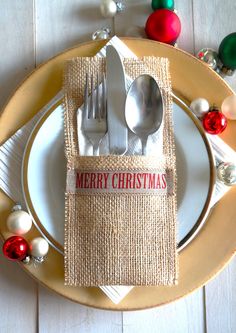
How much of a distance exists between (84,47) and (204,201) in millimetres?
213

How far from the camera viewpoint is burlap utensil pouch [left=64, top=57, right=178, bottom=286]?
407mm

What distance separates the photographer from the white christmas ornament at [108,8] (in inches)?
19.9

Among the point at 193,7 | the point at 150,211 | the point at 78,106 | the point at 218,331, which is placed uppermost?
the point at 193,7

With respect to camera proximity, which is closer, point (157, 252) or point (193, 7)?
point (157, 252)

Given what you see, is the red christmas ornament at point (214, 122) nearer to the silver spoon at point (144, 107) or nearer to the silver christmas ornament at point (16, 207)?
the silver spoon at point (144, 107)

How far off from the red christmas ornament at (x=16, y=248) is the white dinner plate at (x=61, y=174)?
0.02 m

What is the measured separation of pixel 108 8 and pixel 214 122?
200 mm

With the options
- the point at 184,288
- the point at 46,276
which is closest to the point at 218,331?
the point at 184,288

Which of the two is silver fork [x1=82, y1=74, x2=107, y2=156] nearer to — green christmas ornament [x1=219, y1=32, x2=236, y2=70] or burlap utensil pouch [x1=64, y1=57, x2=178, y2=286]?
burlap utensil pouch [x1=64, y1=57, x2=178, y2=286]

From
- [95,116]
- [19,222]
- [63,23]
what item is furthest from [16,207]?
[63,23]

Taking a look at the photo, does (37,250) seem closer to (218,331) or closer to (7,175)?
(7,175)

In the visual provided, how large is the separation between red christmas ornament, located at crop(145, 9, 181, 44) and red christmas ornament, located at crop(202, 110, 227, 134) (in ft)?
0.37

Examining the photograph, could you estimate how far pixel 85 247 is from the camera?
0.42 metres

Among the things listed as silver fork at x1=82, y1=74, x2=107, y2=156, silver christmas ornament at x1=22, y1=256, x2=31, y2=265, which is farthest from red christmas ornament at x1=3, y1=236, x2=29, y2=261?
silver fork at x1=82, y1=74, x2=107, y2=156
